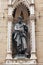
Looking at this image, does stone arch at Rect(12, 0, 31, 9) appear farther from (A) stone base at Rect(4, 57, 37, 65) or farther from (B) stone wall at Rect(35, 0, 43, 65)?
(A) stone base at Rect(4, 57, 37, 65)

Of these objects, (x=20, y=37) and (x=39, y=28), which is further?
(x=39, y=28)

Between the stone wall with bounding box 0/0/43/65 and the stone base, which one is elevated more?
the stone wall with bounding box 0/0/43/65

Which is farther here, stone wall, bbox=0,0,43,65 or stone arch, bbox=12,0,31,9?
stone arch, bbox=12,0,31,9

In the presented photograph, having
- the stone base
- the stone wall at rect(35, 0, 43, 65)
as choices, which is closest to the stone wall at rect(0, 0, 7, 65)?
the stone base

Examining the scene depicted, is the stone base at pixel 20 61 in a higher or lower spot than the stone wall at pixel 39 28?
lower

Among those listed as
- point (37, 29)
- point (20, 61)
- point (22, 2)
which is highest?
point (22, 2)

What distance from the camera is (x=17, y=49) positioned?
328 inches

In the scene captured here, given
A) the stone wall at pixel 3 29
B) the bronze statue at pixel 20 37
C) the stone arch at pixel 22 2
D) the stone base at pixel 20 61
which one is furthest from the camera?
the stone arch at pixel 22 2

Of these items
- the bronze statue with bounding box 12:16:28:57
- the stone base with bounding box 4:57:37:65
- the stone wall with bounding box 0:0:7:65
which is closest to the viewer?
the stone base with bounding box 4:57:37:65

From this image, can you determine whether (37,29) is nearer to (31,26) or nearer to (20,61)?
(31,26)

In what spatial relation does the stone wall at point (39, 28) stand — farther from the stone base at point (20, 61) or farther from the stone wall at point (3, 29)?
the stone wall at point (3, 29)

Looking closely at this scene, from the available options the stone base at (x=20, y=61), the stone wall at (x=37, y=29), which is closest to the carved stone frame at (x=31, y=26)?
the stone base at (x=20, y=61)

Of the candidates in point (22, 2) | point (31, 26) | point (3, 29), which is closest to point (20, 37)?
point (31, 26)

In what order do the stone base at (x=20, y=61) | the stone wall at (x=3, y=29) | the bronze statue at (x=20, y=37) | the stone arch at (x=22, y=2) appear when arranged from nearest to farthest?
the stone base at (x=20, y=61)
the bronze statue at (x=20, y=37)
the stone wall at (x=3, y=29)
the stone arch at (x=22, y=2)
